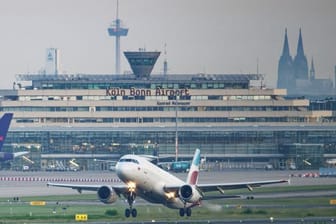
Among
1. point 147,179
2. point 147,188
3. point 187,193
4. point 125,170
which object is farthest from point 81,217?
point 187,193

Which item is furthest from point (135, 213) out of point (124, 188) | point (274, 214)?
point (274, 214)

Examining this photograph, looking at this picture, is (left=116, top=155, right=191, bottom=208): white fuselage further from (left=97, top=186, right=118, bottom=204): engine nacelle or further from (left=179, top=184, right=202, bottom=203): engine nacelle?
(left=97, top=186, right=118, bottom=204): engine nacelle

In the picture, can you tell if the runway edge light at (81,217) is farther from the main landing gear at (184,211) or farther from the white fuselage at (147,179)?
the main landing gear at (184,211)

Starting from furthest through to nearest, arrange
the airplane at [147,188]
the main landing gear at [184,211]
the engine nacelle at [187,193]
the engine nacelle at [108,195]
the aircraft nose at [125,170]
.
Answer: the main landing gear at [184,211] → the engine nacelle at [187,193] → the engine nacelle at [108,195] → the airplane at [147,188] → the aircraft nose at [125,170]

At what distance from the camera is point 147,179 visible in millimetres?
148625

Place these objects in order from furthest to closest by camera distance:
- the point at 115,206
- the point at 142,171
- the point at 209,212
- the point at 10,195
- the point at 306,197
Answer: the point at 10,195 → the point at 306,197 → the point at 115,206 → the point at 209,212 → the point at 142,171

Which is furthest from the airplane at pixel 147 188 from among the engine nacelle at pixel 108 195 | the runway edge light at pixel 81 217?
the runway edge light at pixel 81 217

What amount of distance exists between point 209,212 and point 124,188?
45.0ft

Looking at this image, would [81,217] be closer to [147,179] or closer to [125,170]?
[147,179]

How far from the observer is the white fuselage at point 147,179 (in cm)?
14688

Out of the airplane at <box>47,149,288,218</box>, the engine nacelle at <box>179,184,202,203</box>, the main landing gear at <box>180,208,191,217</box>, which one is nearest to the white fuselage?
the airplane at <box>47,149,288,218</box>

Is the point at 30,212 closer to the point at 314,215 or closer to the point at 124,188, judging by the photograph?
the point at 124,188

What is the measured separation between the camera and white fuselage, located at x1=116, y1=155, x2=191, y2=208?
147 meters

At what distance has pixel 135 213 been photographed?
14950 centimetres
